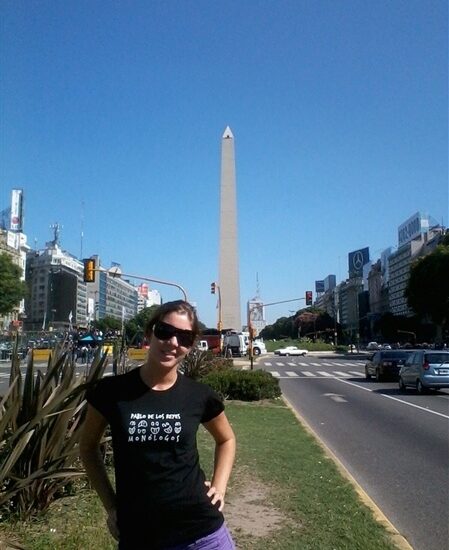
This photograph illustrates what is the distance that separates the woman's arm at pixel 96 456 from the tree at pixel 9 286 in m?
63.0

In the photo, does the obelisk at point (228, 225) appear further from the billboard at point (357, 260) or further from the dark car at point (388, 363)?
the billboard at point (357, 260)

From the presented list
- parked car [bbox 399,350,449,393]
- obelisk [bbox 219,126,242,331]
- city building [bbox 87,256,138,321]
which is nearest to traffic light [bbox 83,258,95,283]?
parked car [bbox 399,350,449,393]

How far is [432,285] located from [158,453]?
184 ft

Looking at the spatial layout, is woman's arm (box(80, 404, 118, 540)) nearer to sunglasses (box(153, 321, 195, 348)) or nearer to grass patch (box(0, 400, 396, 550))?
sunglasses (box(153, 321, 195, 348))

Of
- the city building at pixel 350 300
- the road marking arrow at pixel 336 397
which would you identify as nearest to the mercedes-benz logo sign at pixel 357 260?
the city building at pixel 350 300

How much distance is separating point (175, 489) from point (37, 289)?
144790mm

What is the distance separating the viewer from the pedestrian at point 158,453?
2.39 metres

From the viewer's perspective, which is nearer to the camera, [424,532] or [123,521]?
[123,521]

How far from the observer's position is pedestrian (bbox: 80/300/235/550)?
7.85ft

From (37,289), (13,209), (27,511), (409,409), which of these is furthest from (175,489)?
(37,289)

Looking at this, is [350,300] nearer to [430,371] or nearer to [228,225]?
[228,225]

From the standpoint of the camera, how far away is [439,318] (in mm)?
58000

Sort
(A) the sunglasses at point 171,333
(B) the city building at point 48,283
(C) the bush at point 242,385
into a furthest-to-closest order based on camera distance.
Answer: (B) the city building at point 48,283
(C) the bush at point 242,385
(A) the sunglasses at point 171,333

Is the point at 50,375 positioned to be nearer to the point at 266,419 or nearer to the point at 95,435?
the point at 95,435
